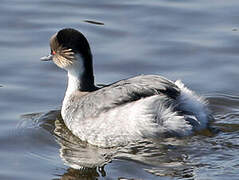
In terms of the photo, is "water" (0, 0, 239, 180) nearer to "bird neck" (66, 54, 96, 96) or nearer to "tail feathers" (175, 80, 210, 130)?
"tail feathers" (175, 80, 210, 130)

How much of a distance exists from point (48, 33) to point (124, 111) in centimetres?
398

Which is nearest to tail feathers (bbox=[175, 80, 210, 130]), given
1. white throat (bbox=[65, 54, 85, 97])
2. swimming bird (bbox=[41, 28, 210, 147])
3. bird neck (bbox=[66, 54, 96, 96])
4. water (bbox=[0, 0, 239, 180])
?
swimming bird (bbox=[41, 28, 210, 147])

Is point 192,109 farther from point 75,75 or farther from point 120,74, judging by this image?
point 120,74

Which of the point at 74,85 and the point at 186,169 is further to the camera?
the point at 74,85

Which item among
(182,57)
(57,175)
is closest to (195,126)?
(57,175)

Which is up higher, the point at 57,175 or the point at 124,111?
the point at 124,111

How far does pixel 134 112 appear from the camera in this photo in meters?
9.62

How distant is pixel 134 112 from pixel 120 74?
2.46 m

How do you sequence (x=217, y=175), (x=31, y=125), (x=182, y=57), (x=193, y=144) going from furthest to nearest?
(x=182, y=57), (x=31, y=125), (x=193, y=144), (x=217, y=175)

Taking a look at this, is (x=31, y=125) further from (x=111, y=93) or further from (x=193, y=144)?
(x=193, y=144)

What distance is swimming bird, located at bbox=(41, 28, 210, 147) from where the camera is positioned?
31.5ft

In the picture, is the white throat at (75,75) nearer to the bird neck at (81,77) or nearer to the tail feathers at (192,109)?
the bird neck at (81,77)

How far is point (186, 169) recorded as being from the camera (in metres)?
→ 9.01

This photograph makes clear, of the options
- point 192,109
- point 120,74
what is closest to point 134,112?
point 192,109
